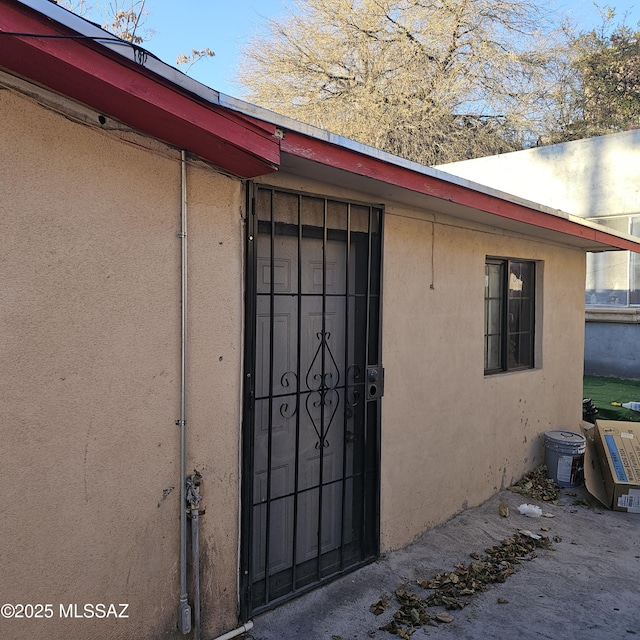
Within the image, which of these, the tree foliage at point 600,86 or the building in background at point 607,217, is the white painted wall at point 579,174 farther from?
the tree foliage at point 600,86

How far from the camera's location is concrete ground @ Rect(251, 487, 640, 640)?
3412 mm

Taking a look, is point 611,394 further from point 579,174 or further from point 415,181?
point 415,181

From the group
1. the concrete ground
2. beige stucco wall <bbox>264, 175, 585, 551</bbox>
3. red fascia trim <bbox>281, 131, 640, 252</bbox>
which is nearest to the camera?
red fascia trim <bbox>281, 131, 640, 252</bbox>

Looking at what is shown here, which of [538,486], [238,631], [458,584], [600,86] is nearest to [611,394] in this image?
[538,486]

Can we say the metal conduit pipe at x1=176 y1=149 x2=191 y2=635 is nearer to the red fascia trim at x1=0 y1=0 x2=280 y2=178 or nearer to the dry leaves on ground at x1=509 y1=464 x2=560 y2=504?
the red fascia trim at x1=0 y1=0 x2=280 y2=178

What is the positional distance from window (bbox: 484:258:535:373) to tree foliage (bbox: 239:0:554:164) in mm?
11669

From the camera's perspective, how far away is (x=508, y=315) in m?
6.25

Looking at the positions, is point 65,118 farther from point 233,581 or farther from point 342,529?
point 342,529

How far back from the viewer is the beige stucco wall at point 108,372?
92.3 inches

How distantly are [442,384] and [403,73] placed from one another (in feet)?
48.7

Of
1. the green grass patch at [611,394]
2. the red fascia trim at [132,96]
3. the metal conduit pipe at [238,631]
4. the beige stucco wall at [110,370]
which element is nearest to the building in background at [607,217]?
the green grass patch at [611,394]

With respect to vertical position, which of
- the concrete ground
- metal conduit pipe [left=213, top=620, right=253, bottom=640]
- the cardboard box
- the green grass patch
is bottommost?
the concrete ground

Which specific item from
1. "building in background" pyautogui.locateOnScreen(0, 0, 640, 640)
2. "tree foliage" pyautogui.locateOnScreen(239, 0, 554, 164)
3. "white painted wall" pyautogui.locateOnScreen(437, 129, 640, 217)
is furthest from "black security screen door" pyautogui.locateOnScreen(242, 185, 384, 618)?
"tree foliage" pyautogui.locateOnScreen(239, 0, 554, 164)

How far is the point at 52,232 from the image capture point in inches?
95.6
